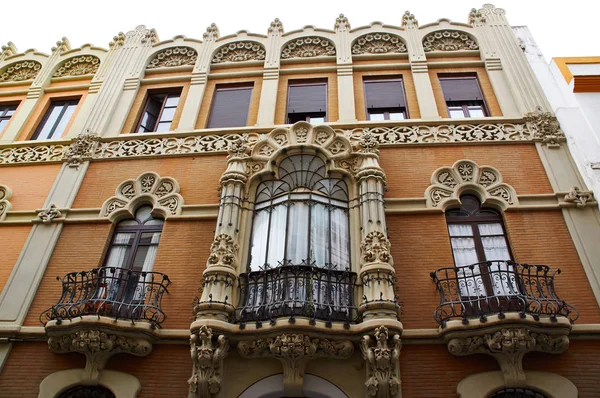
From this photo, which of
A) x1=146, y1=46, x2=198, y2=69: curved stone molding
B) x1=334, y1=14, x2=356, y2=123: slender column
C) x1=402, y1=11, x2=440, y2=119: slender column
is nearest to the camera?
x1=402, y1=11, x2=440, y2=119: slender column

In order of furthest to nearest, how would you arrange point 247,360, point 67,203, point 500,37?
point 500,37
point 67,203
point 247,360

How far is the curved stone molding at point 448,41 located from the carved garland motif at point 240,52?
4990 millimetres

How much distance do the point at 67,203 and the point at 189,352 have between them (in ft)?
16.4

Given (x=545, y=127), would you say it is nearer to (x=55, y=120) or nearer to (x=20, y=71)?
(x=55, y=120)

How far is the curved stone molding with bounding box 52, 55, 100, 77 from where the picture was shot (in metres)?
13.8

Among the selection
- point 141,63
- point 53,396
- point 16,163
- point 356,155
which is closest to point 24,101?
point 16,163

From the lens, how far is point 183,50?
13.7 m

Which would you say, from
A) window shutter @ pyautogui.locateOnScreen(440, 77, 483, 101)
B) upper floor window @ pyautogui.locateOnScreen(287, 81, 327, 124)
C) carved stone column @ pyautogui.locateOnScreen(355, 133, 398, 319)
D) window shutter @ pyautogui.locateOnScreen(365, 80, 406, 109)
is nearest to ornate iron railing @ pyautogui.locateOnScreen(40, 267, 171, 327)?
carved stone column @ pyautogui.locateOnScreen(355, 133, 398, 319)

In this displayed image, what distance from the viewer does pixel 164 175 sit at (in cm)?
1040

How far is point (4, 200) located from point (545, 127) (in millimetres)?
12940

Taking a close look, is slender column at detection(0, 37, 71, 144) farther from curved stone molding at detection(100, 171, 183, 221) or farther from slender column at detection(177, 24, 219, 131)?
slender column at detection(177, 24, 219, 131)

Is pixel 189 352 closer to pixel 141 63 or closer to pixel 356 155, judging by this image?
pixel 356 155

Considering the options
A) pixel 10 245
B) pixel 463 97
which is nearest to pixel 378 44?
pixel 463 97

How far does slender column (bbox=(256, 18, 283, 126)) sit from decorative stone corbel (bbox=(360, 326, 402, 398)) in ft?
20.5
